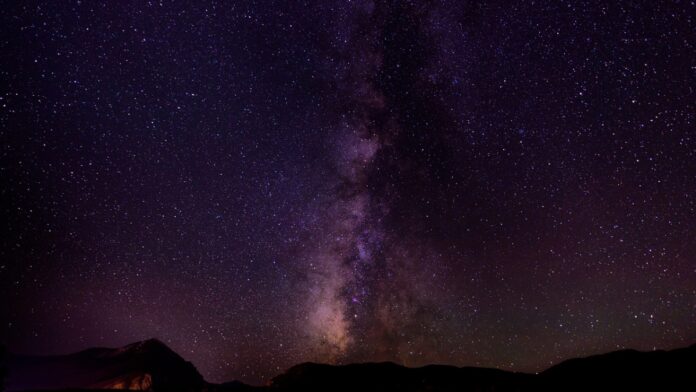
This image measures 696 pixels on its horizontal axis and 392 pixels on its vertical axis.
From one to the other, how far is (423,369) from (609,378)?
81.5 ft

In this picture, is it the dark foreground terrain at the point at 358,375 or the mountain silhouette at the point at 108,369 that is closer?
the dark foreground terrain at the point at 358,375

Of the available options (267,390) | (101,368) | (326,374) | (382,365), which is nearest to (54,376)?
(101,368)

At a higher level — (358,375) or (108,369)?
(108,369)

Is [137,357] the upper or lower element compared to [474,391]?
upper

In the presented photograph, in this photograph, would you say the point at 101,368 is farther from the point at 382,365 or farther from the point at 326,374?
the point at 382,365

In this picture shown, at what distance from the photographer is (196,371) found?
6781 cm

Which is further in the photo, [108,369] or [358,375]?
[108,369]

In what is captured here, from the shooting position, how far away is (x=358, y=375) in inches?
2051

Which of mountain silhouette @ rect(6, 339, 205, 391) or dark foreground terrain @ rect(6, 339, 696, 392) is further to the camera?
mountain silhouette @ rect(6, 339, 205, 391)

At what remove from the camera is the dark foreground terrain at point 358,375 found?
95.6 feet

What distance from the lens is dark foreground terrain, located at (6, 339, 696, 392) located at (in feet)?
95.6

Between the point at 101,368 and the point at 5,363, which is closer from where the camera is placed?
the point at 101,368

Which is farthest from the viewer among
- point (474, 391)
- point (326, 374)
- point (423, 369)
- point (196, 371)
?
point (196, 371)

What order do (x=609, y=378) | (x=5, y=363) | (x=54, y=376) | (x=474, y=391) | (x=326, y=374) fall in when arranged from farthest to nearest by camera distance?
1. (x=5, y=363)
2. (x=54, y=376)
3. (x=326, y=374)
4. (x=609, y=378)
5. (x=474, y=391)
